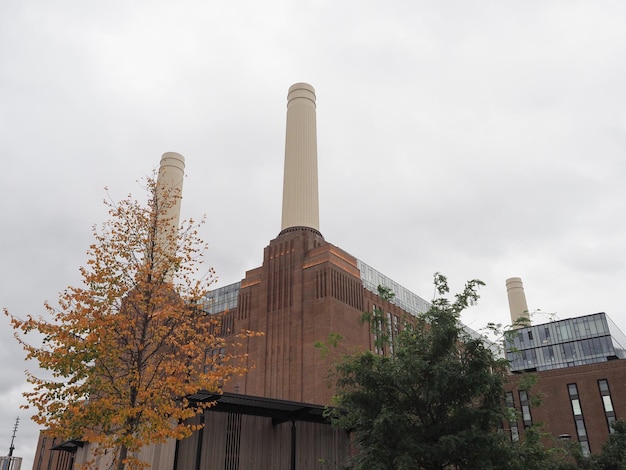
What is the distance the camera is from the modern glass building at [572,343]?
96.2m

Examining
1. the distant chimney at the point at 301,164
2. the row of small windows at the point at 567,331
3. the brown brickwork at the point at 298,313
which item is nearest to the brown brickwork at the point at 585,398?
the brown brickwork at the point at 298,313

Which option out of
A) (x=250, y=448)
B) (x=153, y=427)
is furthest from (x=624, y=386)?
(x=153, y=427)

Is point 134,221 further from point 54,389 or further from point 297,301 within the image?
point 297,301

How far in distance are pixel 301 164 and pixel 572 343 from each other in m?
62.1

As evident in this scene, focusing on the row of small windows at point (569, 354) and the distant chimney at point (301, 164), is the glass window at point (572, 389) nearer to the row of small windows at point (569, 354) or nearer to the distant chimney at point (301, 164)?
the row of small windows at point (569, 354)

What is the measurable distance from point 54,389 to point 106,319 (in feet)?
8.87

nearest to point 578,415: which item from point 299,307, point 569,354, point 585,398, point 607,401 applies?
point 585,398

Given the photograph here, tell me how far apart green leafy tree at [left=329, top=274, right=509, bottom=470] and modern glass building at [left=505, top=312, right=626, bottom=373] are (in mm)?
80262

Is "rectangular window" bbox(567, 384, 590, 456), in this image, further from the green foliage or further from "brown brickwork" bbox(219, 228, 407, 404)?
the green foliage

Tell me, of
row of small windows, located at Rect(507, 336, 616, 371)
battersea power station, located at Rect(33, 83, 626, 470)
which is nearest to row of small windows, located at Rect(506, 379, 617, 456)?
battersea power station, located at Rect(33, 83, 626, 470)

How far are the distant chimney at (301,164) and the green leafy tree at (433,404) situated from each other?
186 ft

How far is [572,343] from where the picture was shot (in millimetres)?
99625

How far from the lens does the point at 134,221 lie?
777 inches

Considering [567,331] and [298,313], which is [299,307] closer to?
[298,313]
